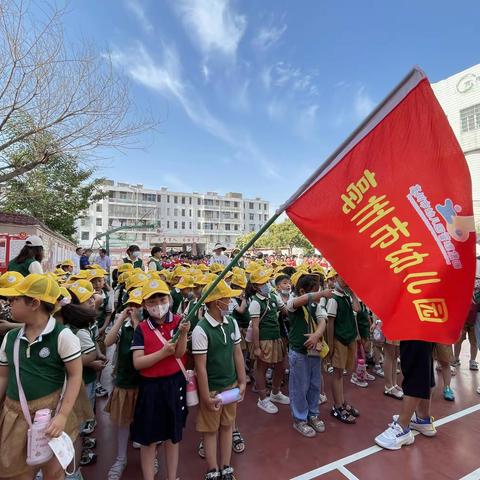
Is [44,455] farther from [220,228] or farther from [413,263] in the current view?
[220,228]

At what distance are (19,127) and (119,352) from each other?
20.0ft

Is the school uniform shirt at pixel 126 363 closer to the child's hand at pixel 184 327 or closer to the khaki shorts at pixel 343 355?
the child's hand at pixel 184 327

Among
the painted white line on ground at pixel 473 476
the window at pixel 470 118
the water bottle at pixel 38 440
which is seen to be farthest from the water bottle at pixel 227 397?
the window at pixel 470 118

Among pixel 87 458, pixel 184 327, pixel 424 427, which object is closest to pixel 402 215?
pixel 184 327

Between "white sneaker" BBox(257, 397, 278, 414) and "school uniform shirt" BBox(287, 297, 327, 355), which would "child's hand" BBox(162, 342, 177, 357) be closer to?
"school uniform shirt" BBox(287, 297, 327, 355)

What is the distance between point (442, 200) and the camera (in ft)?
6.99

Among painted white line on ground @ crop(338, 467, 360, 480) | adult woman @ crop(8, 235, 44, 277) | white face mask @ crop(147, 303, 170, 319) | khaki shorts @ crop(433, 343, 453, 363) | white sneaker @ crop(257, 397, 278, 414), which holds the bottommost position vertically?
painted white line on ground @ crop(338, 467, 360, 480)

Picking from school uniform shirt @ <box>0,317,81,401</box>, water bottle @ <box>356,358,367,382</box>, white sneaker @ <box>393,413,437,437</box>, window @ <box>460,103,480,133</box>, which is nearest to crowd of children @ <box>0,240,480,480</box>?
school uniform shirt @ <box>0,317,81,401</box>

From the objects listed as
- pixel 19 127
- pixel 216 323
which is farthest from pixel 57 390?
pixel 19 127

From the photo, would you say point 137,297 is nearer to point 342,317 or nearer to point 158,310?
point 158,310

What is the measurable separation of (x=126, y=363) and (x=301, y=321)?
1.84 metres

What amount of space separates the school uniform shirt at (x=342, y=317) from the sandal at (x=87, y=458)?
2.80m

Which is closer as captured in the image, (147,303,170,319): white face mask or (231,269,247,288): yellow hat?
(147,303,170,319): white face mask

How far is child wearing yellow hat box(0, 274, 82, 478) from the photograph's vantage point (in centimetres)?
190
